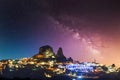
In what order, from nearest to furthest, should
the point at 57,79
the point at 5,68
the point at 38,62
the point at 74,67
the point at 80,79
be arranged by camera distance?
the point at 57,79, the point at 80,79, the point at 5,68, the point at 74,67, the point at 38,62

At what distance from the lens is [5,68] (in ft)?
424

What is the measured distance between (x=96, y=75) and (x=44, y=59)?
2884 cm

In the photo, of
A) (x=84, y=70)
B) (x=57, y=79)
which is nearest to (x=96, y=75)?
(x=84, y=70)

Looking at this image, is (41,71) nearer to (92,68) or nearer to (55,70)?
(55,70)

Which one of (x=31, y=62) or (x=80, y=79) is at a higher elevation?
(x=31, y=62)

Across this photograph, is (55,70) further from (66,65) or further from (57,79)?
(57,79)

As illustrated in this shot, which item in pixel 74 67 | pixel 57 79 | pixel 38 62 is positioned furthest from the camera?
pixel 38 62

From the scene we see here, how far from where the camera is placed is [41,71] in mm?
131750

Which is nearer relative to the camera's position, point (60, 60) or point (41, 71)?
point (41, 71)

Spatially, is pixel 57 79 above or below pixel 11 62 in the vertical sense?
below

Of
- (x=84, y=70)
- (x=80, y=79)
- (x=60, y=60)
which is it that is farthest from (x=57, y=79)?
(x=60, y=60)

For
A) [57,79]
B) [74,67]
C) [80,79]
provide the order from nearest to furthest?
[57,79], [80,79], [74,67]

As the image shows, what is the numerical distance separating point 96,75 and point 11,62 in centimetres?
3387

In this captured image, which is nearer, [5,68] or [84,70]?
[5,68]
